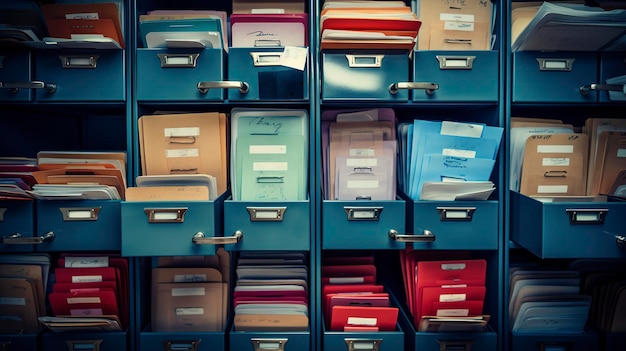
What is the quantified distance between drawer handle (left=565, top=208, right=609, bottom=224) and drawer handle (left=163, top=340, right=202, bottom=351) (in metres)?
1.26

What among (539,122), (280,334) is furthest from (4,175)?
(539,122)

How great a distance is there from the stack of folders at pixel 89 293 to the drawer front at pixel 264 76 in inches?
29.8

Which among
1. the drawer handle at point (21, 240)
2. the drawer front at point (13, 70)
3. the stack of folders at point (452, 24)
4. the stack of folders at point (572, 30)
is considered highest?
the stack of folders at point (452, 24)

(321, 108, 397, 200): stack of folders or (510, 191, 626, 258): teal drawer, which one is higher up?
(321, 108, 397, 200): stack of folders

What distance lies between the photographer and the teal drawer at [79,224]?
136 centimetres

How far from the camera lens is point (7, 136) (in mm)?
1664

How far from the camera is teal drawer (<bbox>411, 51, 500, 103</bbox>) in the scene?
1411 mm

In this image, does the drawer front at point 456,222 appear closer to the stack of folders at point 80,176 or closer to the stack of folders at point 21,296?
the stack of folders at point 80,176

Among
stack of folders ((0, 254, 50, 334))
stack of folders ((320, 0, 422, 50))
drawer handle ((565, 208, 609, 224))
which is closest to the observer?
drawer handle ((565, 208, 609, 224))

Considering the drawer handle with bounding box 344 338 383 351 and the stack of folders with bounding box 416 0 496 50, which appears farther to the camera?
the stack of folders with bounding box 416 0 496 50

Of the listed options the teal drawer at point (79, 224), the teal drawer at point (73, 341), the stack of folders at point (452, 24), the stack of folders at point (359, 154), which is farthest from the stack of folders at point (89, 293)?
the stack of folders at point (452, 24)

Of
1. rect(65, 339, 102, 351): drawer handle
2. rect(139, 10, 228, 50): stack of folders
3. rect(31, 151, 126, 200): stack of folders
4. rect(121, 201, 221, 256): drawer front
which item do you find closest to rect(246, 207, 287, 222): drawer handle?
rect(121, 201, 221, 256): drawer front

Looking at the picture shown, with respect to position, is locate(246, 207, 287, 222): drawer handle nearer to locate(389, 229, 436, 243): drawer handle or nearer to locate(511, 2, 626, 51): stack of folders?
locate(389, 229, 436, 243): drawer handle

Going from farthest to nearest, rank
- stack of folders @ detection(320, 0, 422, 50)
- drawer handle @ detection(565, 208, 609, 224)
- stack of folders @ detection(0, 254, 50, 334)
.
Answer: stack of folders @ detection(0, 254, 50, 334) → stack of folders @ detection(320, 0, 422, 50) → drawer handle @ detection(565, 208, 609, 224)
